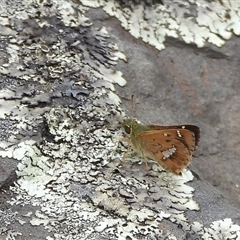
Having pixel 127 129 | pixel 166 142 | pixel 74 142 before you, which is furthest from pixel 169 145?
pixel 74 142

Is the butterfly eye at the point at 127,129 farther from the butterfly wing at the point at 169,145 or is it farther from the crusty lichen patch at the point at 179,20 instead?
the crusty lichen patch at the point at 179,20

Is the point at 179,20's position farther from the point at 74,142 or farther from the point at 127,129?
the point at 74,142

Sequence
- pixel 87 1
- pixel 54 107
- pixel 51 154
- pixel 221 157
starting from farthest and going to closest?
pixel 87 1 → pixel 221 157 → pixel 54 107 → pixel 51 154

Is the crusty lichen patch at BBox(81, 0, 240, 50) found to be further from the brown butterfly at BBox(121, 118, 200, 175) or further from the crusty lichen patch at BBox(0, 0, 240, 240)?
A: the brown butterfly at BBox(121, 118, 200, 175)

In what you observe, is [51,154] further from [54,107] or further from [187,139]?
[187,139]

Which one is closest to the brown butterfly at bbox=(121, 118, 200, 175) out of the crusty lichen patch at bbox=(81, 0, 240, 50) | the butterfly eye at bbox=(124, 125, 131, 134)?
the butterfly eye at bbox=(124, 125, 131, 134)

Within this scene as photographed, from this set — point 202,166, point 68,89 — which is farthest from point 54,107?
point 202,166
